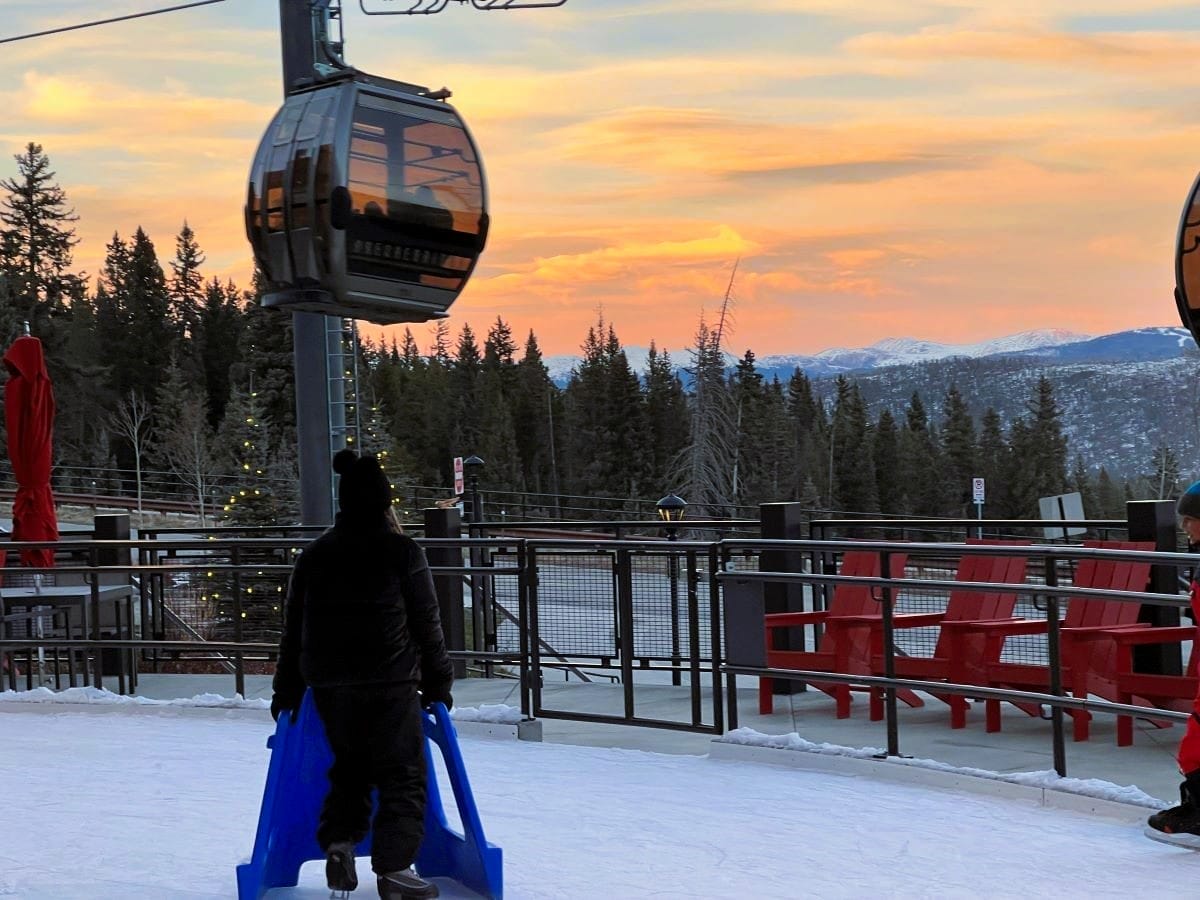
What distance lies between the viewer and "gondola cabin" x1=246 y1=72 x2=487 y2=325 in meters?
12.1

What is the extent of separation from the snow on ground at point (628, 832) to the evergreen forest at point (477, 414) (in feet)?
130

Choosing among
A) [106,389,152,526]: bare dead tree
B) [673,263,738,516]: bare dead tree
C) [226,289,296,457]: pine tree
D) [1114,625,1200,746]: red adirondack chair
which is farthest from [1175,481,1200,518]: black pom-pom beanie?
[106,389,152,526]: bare dead tree

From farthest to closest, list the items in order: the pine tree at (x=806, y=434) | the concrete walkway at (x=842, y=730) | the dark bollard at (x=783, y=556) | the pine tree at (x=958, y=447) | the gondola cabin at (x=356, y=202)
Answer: the pine tree at (x=958, y=447)
the pine tree at (x=806, y=434)
the gondola cabin at (x=356, y=202)
the dark bollard at (x=783, y=556)
the concrete walkway at (x=842, y=730)

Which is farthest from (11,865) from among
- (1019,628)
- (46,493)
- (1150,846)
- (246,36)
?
(246,36)

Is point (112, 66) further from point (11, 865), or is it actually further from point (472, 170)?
point (11, 865)

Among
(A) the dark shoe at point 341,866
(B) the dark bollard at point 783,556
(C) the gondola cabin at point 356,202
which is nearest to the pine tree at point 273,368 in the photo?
(C) the gondola cabin at point 356,202

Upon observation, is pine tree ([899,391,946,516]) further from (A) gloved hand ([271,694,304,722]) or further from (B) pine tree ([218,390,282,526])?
(A) gloved hand ([271,694,304,722])

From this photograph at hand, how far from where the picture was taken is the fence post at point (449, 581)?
1072 centimetres

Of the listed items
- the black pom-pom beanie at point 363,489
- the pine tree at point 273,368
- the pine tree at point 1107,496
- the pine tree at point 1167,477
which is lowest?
the pine tree at point 1107,496

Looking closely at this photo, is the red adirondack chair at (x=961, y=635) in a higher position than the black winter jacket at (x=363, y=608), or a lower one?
lower

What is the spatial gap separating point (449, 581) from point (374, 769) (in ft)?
18.8

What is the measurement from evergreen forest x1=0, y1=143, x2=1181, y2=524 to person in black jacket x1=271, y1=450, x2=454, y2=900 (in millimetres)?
42701

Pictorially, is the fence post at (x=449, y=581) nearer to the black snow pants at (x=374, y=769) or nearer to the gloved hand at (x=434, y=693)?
the gloved hand at (x=434, y=693)

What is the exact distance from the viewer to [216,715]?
1071 cm
